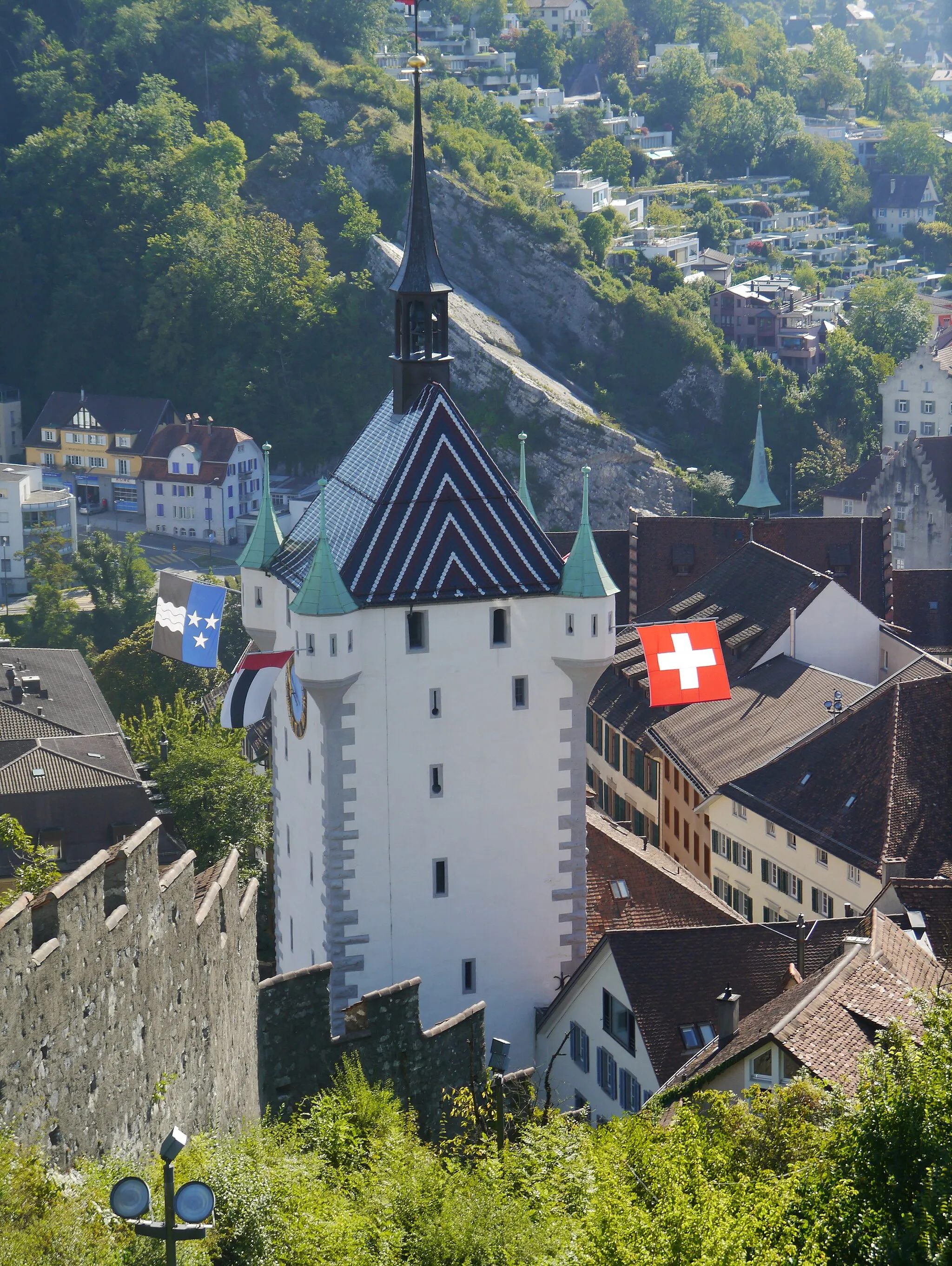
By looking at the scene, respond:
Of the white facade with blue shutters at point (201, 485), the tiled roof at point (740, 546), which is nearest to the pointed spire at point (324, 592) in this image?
the tiled roof at point (740, 546)

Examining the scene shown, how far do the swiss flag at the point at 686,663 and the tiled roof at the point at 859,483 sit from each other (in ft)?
263

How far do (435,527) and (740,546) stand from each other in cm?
4148

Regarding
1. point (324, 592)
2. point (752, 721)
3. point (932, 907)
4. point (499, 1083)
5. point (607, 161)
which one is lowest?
point (752, 721)

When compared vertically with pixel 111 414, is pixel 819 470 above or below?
below

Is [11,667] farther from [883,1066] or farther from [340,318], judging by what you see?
[340,318]

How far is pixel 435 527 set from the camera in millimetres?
39375

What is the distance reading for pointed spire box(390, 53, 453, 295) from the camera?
41531mm

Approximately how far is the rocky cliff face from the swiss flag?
86356 mm

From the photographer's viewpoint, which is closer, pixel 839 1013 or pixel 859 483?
pixel 839 1013

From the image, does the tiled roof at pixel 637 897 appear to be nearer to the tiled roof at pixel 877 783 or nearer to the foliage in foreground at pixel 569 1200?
the tiled roof at pixel 877 783

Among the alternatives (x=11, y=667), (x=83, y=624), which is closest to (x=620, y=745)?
(x=11, y=667)

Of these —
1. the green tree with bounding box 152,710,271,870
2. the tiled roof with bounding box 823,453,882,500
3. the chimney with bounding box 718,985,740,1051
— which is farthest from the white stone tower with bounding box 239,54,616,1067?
the tiled roof with bounding box 823,453,882,500

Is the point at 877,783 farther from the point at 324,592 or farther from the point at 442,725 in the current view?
the point at 324,592

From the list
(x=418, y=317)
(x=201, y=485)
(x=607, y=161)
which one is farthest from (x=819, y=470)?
(x=418, y=317)
